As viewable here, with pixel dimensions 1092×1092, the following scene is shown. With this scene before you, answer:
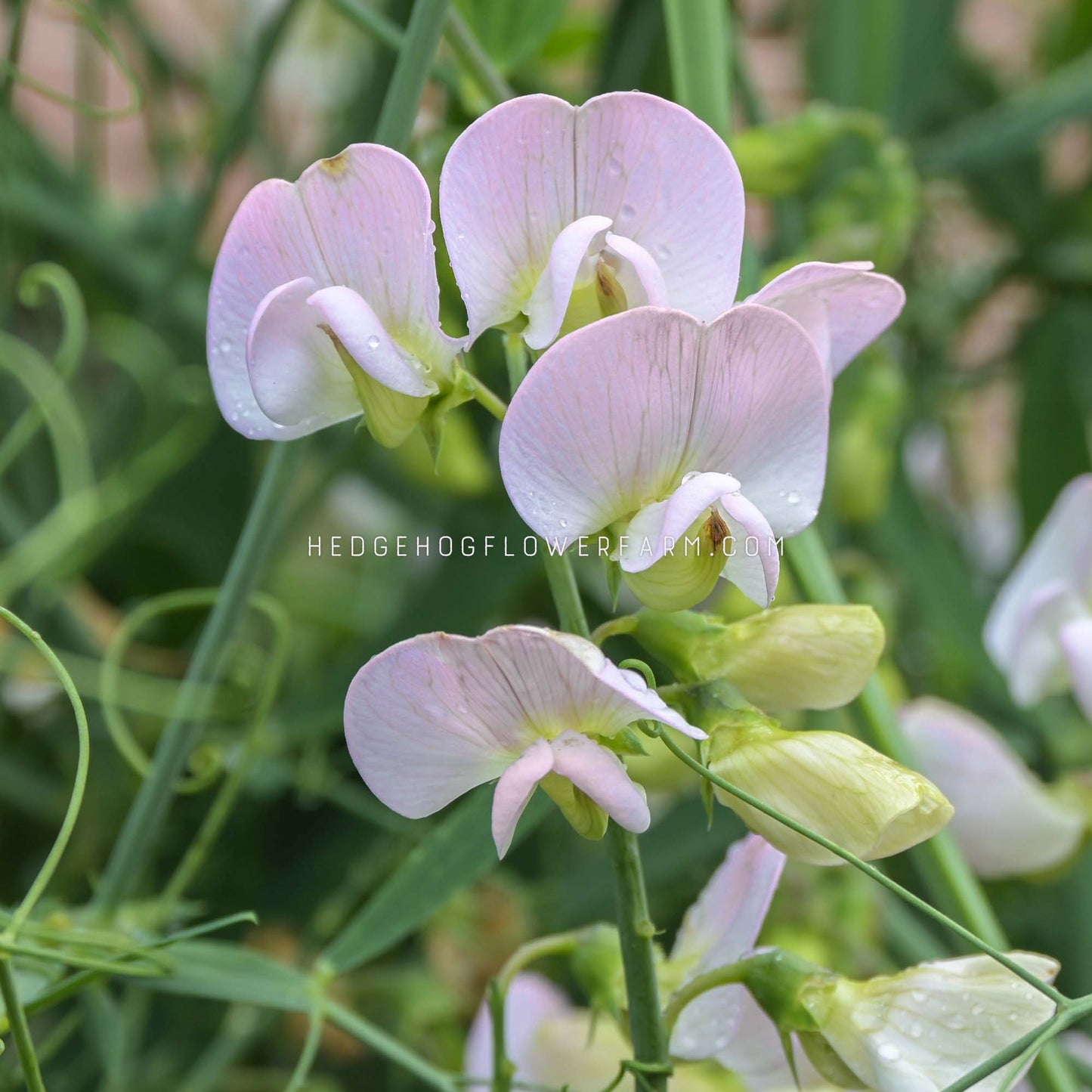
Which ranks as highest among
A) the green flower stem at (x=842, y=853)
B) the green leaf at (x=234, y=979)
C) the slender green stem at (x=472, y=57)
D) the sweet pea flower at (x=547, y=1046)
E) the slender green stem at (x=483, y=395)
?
the slender green stem at (x=472, y=57)

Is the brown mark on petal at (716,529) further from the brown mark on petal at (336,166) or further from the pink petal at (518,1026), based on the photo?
the pink petal at (518,1026)

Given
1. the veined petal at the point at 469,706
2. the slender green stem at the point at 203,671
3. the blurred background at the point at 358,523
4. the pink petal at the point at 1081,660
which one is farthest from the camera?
the blurred background at the point at 358,523

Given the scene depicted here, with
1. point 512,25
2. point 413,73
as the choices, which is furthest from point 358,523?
point 413,73

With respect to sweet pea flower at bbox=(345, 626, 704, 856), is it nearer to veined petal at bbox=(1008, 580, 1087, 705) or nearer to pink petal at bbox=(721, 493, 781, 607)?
pink petal at bbox=(721, 493, 781, 607)

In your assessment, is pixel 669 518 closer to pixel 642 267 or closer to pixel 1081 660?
pixel 642 267

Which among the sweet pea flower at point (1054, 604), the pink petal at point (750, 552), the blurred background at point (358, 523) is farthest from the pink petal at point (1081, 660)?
the pink petal at point (750, 552)

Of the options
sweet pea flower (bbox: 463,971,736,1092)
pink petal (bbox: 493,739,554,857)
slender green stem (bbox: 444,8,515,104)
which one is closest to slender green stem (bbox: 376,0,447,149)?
slender green stem (bbox: 444,8,515,104)
